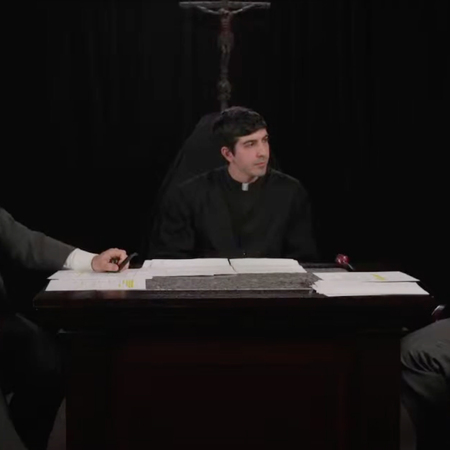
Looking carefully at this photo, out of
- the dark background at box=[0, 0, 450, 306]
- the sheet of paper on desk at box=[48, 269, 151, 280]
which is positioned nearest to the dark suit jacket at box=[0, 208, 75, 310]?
the sheet of paper on desk at box=[48, 269, 151, 280]

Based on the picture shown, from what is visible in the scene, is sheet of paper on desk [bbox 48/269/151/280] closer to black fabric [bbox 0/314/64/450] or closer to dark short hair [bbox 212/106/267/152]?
black fabric [bbox 0/314/64/450]

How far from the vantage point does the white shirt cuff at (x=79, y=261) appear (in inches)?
89.7

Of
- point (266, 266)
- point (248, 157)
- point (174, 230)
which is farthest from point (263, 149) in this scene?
point (266, 266)

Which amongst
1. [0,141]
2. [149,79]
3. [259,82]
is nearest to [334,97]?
[259,82]

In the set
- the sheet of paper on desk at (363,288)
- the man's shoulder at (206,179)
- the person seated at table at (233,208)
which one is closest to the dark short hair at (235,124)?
the person seated at table at (233,208)

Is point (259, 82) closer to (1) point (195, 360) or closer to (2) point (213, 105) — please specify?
(2) point (213, 105)

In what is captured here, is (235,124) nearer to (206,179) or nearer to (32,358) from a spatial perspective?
(206,179)

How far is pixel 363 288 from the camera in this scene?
181cm

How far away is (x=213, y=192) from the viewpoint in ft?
10.2

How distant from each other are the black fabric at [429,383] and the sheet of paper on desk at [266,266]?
42cm

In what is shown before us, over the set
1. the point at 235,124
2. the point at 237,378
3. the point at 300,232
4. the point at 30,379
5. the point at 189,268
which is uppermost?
the point at 235,124

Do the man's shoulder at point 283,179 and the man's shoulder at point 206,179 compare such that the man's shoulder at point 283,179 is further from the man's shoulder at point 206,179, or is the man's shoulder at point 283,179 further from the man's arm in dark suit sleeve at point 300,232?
the man's shoulder at point 206,179

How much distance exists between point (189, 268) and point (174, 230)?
3.14ft

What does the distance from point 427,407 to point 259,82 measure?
1539 millimetres
